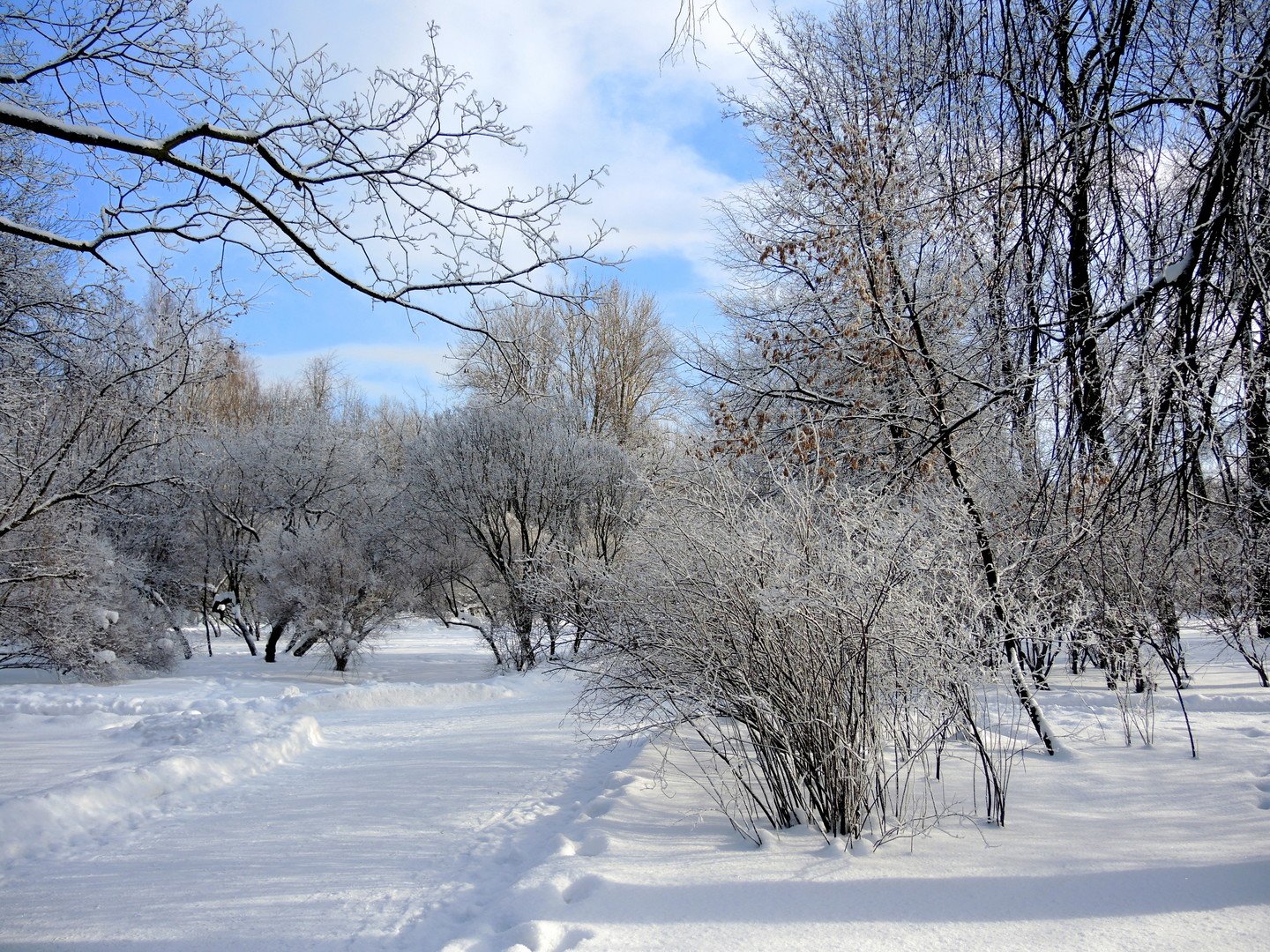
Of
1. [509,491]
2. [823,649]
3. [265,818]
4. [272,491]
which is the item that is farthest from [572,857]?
[272,491]

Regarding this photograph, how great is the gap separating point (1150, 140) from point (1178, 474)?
1.34 m

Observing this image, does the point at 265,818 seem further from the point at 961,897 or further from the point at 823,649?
the point at 961,897

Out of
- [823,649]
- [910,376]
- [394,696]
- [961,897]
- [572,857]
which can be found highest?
[910,376]

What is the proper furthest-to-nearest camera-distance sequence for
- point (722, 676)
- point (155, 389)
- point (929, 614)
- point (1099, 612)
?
point (155, 389)
point (1099, 612)
point (722, 676)
point (929, 614)

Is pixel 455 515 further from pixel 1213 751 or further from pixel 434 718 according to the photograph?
pixel 1213 751

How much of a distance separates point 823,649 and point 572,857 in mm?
1788

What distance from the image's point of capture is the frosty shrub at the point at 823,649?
4.33 m

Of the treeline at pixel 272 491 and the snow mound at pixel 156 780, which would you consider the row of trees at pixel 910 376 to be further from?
the snow mound at pixel 156 780

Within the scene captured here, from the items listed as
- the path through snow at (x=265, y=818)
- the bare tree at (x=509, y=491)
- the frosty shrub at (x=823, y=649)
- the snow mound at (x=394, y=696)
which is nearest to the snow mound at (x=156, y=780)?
the path through snow at (x=265, y=818)

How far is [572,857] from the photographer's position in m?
4.48

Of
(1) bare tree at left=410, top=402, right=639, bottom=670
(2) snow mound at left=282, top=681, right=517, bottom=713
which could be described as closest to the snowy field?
(2) snow mound at left=282, top=681, right=517, bottom=713

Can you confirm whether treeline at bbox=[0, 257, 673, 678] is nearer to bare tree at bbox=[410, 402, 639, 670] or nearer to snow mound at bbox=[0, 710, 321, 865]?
bare tree at bbox=[410, 402, 639, 670]

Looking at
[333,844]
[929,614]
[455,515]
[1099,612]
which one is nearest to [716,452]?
[1099,612]

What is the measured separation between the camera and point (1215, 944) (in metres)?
2.98
